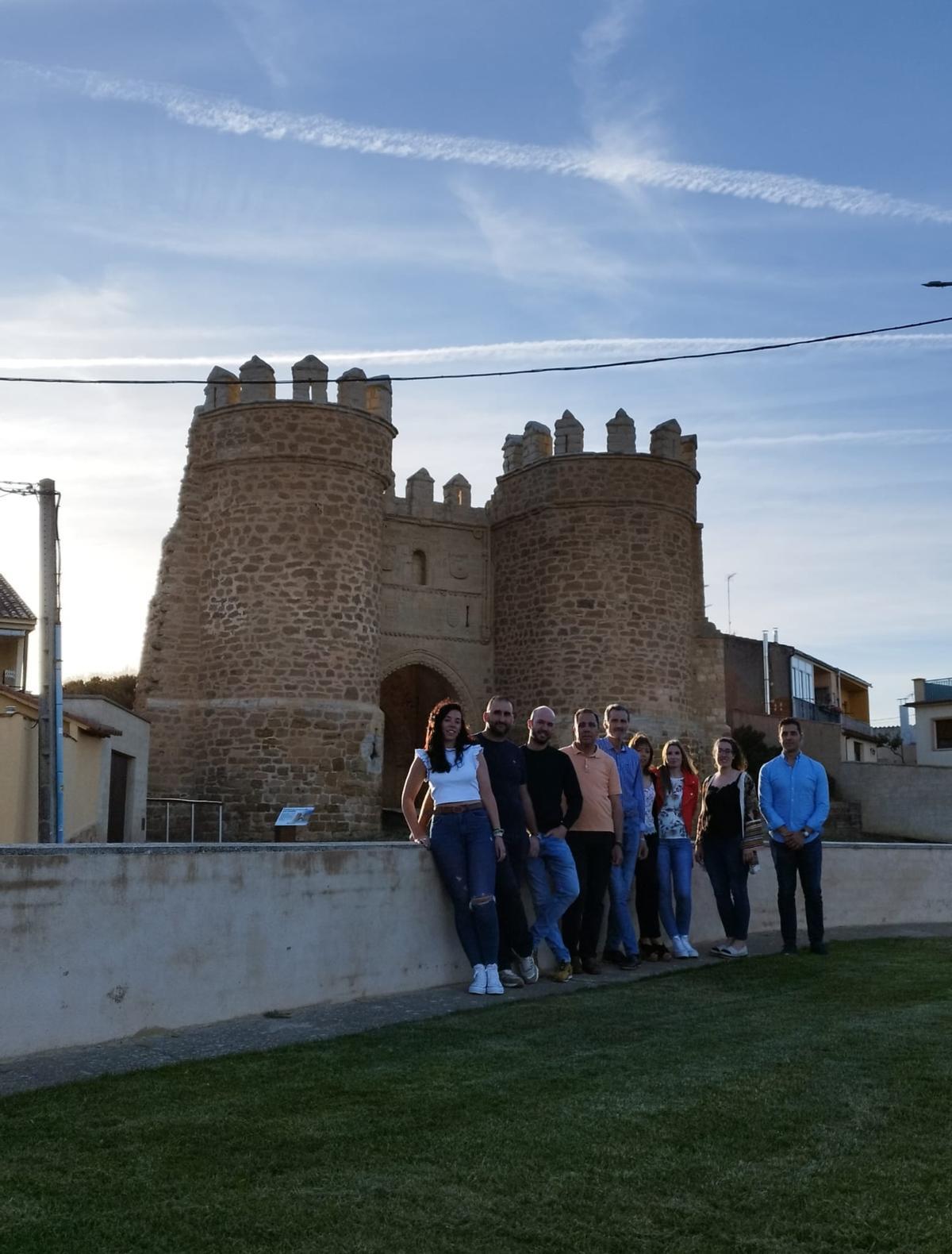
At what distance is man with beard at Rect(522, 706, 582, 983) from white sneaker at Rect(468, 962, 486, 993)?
0.70 meters

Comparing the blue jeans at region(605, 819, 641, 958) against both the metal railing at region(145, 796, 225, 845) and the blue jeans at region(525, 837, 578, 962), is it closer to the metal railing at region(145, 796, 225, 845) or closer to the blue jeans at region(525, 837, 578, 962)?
the blue jeans at region(525, 837, 578, 962)

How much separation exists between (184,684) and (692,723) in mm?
9742

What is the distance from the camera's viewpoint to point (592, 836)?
8328mm

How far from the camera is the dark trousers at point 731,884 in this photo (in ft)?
29.9

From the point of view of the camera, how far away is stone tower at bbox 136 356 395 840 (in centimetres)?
2261

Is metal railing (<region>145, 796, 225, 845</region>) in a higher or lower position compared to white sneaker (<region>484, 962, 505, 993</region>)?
higher

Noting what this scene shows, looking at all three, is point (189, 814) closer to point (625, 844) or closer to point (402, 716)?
point (402, 716)

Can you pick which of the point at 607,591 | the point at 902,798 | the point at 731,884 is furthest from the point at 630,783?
the point at 902,798

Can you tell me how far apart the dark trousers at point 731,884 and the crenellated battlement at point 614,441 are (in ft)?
57.9

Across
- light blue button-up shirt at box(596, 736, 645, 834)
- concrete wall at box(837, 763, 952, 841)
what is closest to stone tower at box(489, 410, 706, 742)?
concrete wall at box(837, 763, 952, 841)

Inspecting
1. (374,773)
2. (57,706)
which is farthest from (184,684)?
(57,706)

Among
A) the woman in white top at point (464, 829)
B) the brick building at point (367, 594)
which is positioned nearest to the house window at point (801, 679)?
the brick building at point (367, 594)

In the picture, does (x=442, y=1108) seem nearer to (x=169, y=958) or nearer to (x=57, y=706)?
(x=169, y=958)

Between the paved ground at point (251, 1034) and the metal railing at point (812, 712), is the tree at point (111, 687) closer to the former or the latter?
the metal railing at point (812, 712)
